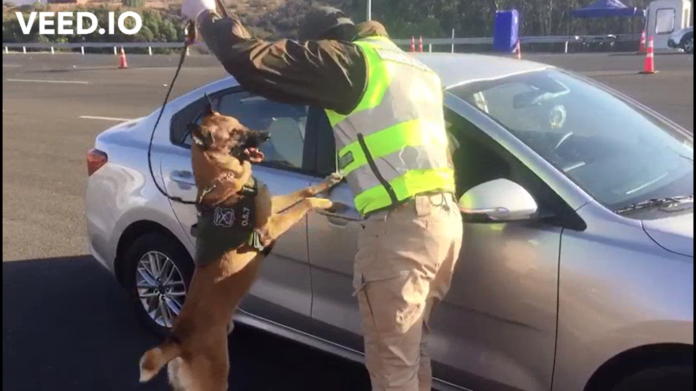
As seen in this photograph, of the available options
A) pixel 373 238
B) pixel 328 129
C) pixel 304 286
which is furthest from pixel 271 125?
pixel 373 238

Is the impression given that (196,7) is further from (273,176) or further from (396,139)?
(273,176)

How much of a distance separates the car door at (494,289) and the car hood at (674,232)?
0.32 metres

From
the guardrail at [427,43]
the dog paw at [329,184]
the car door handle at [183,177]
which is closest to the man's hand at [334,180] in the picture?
the dog paw at [329,184]

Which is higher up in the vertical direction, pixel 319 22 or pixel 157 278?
pixel 319 22

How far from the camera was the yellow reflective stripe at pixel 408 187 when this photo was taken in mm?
2857

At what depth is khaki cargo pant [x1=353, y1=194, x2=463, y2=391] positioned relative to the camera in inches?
114

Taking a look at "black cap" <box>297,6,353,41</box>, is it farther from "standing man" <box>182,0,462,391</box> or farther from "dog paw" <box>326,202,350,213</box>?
"dog paw" <box>326,202,350,213</box>

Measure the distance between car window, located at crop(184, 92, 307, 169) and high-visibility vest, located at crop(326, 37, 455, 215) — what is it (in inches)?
38.3

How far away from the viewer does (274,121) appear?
412cm

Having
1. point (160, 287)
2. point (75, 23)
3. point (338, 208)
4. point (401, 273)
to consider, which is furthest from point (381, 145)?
point (75, 23)

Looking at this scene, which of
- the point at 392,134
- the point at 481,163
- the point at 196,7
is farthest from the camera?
the point at 481,163

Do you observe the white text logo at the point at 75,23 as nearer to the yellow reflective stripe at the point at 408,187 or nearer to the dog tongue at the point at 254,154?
the dog tongue at the point at 254,154

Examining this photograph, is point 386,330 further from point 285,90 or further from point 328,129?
point 328,129

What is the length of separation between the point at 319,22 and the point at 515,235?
1.05m
